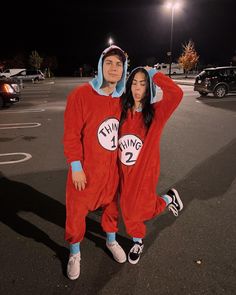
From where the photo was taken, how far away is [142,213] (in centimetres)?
255

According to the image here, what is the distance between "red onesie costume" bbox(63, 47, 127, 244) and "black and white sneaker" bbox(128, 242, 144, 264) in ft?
1.81

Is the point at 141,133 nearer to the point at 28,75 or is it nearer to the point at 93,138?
the point at 93,138

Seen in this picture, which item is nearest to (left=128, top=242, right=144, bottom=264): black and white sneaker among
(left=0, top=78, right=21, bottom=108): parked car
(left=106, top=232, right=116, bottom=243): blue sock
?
(left=106, top=232, right=116, bottom=243): blue sock

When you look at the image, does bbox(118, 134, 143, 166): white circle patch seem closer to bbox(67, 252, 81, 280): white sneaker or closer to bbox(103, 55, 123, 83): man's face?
bbox(103, 55, 123, 83): man's face

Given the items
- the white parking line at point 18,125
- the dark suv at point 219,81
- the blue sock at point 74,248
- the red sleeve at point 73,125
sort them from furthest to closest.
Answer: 1. the dark suv at point 219,81
2. the white parking line at point 18,125
3. the blue sock at point 74,248
4. the red sleeve at point 73,125

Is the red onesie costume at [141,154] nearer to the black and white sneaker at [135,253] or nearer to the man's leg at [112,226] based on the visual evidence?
the man's leg at [112,226]

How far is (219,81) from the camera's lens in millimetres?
14641

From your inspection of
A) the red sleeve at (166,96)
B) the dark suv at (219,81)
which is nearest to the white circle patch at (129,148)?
the red sleeve at (166,96)

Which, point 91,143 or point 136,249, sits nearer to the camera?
point 91,143

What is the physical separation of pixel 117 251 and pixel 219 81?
45.0ft

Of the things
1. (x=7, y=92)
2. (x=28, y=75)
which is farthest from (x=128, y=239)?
(x=28, y=75)

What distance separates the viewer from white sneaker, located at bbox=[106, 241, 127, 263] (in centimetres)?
269

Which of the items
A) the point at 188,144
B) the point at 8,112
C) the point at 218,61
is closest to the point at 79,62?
the point at 218,61

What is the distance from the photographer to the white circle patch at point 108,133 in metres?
2.30
